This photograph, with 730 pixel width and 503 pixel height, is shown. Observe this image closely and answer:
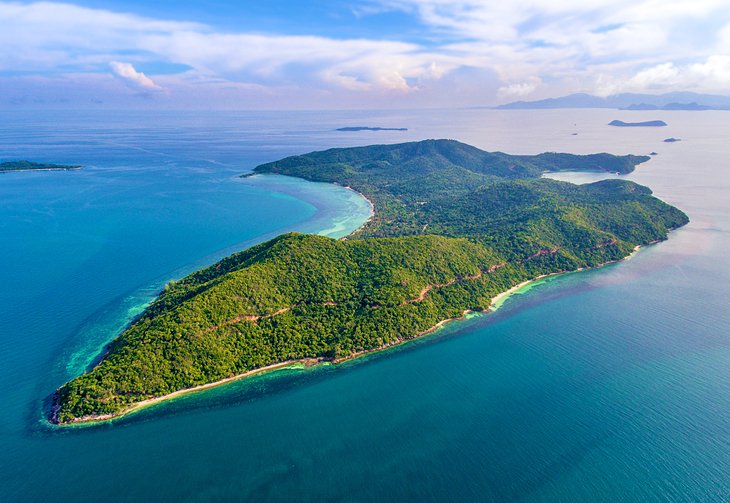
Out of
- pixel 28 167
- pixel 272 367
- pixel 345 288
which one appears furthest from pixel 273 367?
pixel 28 167

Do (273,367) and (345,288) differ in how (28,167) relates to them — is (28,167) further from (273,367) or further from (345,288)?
(273,367)

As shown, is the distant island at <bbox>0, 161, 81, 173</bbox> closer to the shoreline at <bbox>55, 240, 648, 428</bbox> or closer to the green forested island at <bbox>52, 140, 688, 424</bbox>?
the green forested island at <bbox>52, 140, 688, 424</bbox>

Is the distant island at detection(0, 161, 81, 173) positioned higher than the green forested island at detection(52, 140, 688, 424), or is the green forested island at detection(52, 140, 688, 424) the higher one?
the distant island at detection(0, 161, 81, 173)

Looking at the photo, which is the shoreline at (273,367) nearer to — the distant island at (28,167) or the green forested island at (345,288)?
the green forested island at (345,288)

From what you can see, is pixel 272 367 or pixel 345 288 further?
pixel 345 288

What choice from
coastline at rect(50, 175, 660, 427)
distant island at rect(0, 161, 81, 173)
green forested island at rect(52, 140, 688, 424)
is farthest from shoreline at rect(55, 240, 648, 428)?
distant island at rect(0, 161, 81, 173)

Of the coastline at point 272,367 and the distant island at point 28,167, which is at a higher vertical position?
the distant island at point 28,167

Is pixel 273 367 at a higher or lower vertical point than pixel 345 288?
lower

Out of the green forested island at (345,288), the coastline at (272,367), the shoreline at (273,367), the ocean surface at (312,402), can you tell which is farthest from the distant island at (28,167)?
the shoreline at (273,367)

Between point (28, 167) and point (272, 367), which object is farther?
point (28, 167)
